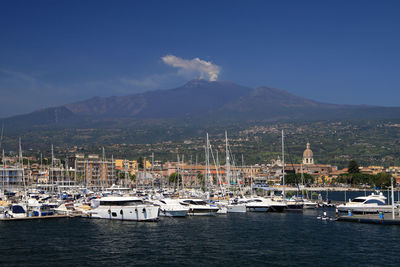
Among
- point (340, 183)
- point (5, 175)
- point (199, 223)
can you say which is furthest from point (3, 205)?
point (340, 183)

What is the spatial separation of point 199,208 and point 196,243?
1916cm

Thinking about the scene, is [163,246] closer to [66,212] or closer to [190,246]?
[190,246]

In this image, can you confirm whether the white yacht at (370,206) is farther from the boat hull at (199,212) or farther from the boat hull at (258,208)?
the boat hull at (199,212)

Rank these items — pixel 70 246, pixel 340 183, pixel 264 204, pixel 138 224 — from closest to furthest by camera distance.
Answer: pixel 70 246, pixel 138 224, pixel 264 204, pixel 340 183

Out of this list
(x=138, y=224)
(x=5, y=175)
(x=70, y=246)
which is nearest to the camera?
(x=70, y=246)

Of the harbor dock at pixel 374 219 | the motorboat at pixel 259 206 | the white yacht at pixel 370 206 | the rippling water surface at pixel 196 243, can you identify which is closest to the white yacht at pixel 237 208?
the motorboat at pixel 259 206

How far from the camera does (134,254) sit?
118 feet

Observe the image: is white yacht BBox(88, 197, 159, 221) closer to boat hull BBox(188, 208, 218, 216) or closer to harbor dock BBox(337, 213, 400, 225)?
boat hull BBox(188, 208, 218, 216)

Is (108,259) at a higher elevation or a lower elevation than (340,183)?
higher

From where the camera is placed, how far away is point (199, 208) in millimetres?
59500

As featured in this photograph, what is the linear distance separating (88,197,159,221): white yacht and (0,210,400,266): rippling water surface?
3.29ft

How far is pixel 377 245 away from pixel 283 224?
14675mm

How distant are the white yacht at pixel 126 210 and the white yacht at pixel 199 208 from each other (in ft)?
25.7

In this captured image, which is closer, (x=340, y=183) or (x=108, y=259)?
(x=108, y=259)
